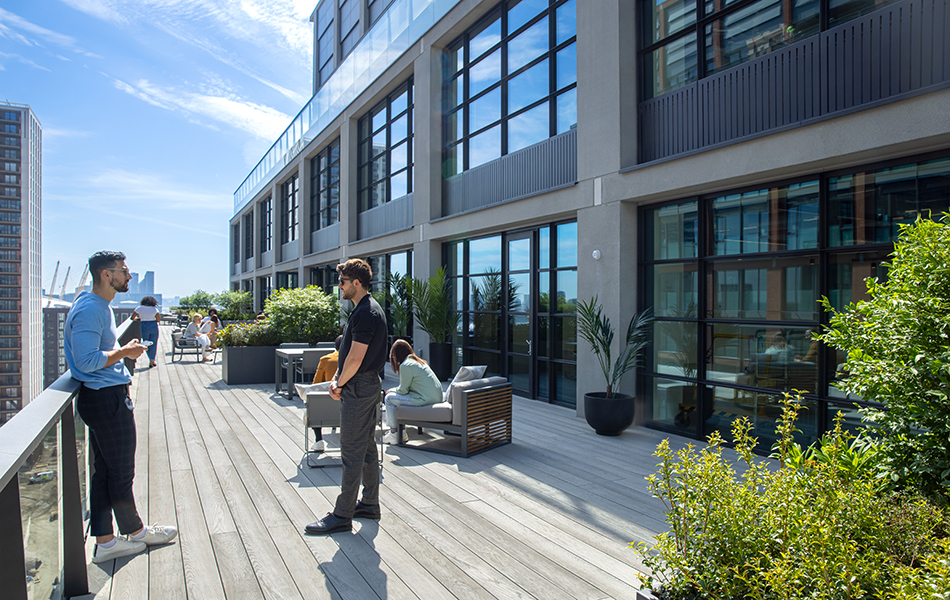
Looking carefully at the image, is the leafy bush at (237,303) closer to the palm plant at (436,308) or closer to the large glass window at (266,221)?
the large glass window at (266,221)

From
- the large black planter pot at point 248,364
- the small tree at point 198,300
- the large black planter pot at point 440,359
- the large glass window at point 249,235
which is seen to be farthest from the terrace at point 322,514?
the small tree at point 198,300

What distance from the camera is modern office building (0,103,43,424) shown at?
3201 inches

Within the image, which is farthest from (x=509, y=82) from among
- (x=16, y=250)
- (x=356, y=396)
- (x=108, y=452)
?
(x=16, y=250)

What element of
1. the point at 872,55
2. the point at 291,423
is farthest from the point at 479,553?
the point at 872,55

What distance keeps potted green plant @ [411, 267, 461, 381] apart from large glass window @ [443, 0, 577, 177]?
246 centimetres

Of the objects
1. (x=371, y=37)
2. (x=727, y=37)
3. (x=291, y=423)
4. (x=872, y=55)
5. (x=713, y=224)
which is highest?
(x=371, y=37)

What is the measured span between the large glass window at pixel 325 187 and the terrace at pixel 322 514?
13.0 metres

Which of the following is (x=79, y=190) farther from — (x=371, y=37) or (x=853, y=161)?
(x=853, y=161)

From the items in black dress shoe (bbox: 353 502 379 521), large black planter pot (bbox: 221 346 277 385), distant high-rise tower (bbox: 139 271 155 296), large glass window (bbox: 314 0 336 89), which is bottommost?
black dress shoe (bbox: 353 502 379 521)

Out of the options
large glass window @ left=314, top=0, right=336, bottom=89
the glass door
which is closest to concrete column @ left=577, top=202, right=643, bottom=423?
the glass door

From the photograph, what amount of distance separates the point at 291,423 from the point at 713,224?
590cm

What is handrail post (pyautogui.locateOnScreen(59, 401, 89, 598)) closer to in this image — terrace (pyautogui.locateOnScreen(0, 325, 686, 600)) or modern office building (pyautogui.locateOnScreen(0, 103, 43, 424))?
terrace (pyautogui.locateOnScreen(0, 325, 686, 600))

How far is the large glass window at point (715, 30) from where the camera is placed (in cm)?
548

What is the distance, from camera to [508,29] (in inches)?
384
